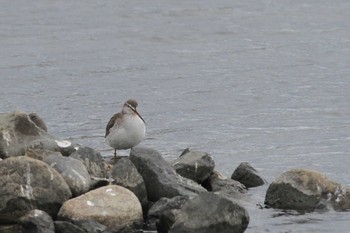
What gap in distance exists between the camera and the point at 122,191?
15016 mm

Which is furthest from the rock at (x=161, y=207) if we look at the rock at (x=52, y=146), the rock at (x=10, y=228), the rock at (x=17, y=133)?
the rock at (x=17, y=133)

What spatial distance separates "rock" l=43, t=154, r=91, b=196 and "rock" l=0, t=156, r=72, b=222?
315 mm

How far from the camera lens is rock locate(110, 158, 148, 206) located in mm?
15680

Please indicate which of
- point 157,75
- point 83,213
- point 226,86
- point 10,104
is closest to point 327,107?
point 226,86

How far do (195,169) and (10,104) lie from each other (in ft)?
29.9

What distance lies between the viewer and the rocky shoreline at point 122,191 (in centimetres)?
1454

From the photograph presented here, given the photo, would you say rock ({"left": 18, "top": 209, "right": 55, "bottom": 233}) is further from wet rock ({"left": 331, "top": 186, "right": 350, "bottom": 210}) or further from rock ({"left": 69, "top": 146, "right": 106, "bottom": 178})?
wet rock ({"left": 331, "top": 186, "right": 350, "bottom": 210})

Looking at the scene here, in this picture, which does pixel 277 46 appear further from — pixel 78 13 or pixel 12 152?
pixel 12 152

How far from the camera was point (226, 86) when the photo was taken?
1082 inches

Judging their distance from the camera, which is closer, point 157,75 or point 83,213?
point 83,213

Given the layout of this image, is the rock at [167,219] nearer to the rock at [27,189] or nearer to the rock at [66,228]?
the rock at [66,228]

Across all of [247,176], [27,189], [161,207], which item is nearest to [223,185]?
[247,176]

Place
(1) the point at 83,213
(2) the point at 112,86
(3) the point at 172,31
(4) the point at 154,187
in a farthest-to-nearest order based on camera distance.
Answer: (3) the point at 172,31 < (2) the point at 112,86 < (4) the point at 154,187 < (1) the point at 83,213

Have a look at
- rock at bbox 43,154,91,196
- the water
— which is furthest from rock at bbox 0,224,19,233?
the water
